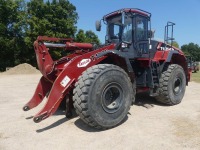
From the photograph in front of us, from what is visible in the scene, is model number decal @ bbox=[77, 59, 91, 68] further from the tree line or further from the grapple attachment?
the tree line

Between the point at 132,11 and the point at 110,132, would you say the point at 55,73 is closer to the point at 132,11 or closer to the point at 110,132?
the point at 110,132

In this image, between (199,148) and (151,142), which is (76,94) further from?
(199,148)

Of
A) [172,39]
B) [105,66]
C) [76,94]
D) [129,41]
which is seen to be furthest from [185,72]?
[76,94]

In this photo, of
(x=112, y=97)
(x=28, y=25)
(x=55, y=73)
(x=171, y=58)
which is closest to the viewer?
(x=112, y=97)

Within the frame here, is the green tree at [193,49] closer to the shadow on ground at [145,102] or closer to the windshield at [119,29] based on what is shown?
the shadow on ground at [145,102]

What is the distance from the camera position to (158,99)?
7758 mm

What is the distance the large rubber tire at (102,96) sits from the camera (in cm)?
504

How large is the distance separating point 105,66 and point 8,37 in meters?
34.1

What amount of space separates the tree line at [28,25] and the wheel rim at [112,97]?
94.2ft

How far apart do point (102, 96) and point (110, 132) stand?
74 centimetres

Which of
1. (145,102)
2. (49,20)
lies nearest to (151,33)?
(145,102)

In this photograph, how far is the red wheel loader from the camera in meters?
5.16

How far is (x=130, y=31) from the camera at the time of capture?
712 centimetres

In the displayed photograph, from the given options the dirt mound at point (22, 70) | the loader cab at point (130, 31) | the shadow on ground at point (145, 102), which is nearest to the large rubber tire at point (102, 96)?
the loader cab at point (130, 31)
